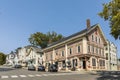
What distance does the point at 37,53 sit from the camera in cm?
9300

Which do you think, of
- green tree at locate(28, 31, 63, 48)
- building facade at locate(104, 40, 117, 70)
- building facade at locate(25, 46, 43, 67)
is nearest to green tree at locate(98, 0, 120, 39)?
building facade at locate(104, 40, 117, 70)

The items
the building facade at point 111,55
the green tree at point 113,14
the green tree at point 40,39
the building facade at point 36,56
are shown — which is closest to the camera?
the green tree at point 113,14

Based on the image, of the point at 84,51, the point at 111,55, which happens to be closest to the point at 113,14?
the point at 84,51

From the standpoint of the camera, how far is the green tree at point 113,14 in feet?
80.6

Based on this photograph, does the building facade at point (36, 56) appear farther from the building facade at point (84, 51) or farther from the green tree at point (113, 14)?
the green tree at point (113, 14)

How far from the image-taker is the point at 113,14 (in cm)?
2603

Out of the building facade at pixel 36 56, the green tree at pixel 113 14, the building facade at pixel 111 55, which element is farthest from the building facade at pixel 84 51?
the green tree at pixel 113 14

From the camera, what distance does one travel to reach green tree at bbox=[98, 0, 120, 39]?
24.6 metres

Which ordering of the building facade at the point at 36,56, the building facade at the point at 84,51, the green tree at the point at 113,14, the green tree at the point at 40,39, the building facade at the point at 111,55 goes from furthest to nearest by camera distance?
the green tree at the point at 40,39 < the building facade at the point at 36,56 < the building facade at the point at 111,55 < the building facade at the point at 84,51 < the green tree at the point at 113,14

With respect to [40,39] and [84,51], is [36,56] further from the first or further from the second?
[84,51]

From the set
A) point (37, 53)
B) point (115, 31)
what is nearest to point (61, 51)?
point (37, 53)

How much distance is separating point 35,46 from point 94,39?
42854 millimetres

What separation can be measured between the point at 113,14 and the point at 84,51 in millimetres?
30529

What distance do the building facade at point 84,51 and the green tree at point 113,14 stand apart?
29.2 metres
